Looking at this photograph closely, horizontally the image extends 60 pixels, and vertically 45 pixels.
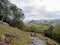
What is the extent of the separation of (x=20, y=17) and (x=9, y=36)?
49609mm

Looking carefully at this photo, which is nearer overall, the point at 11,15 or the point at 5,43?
the point at 5,43

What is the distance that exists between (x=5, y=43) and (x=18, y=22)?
155ft

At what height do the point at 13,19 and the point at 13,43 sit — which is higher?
the point at 13,19

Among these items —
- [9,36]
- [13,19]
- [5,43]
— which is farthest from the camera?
[13,19]

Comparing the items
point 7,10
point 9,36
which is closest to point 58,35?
point 7,10

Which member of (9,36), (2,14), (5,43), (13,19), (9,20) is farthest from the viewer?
(13,19)

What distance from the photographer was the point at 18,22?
202 ft

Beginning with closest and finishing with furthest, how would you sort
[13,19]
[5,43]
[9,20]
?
[5,43] → [9,20] → [13,19]

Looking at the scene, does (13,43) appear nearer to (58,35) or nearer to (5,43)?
(5,43)

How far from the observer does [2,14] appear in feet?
182

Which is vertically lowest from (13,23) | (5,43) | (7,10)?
(5,43)

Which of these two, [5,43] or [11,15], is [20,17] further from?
[5,43]

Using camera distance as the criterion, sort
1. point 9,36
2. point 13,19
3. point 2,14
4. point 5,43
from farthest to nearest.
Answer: point 13,19 → point 2,14 → point 9,36 → point 5,43

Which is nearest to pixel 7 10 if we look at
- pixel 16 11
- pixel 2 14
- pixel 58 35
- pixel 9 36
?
pixel 2 14
